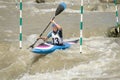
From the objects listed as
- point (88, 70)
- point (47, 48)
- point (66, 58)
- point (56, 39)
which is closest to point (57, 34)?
point (56, 39)

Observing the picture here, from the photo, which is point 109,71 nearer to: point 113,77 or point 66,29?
point 113,77

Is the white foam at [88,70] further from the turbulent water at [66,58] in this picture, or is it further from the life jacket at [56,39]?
the life jacket at [56,39]

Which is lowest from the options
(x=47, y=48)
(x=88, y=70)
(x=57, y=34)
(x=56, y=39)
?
(x=88, y=70)

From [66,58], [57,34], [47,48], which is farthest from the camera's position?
[57,34]

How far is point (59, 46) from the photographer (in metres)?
7.75

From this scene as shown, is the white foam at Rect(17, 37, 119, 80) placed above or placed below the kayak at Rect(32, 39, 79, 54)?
below

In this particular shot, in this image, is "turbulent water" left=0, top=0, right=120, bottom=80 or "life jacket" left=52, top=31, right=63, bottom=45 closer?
"turbulent water" left=0, top=0, right=120, bottom=80

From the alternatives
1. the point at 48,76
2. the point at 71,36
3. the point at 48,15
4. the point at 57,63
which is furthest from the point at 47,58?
the point at 48,15

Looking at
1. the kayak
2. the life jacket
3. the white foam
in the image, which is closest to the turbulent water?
the white foam

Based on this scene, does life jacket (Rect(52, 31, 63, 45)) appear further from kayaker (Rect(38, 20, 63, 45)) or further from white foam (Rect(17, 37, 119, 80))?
white foam (Rect(17, 37, 119, 80))

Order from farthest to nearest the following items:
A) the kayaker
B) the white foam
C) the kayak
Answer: the kayaker → the kayak → the white foam

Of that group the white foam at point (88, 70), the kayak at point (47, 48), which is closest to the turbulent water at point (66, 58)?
the white foam at point (88, 70)

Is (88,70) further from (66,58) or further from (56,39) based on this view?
(56,39)

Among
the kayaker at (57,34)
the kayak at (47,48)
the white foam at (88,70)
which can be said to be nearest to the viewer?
the white foam at (88,70)
